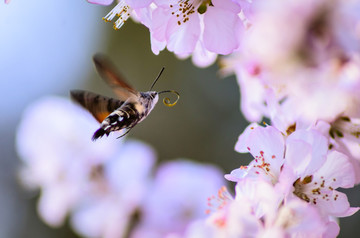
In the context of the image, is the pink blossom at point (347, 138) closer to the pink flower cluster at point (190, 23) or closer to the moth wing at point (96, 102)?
the pink flower cluster at point (190, 23)

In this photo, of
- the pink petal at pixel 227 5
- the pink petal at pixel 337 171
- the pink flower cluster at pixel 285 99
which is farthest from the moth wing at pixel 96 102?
the pink petal at pixel 337 171

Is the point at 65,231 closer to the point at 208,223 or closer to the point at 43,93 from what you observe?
the point at 43,93

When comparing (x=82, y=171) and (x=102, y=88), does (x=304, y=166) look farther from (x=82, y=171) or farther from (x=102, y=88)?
(x=102, y=88)

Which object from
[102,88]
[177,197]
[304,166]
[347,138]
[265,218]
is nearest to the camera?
[265,218]

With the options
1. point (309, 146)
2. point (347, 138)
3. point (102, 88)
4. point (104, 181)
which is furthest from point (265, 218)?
point (102, 88)

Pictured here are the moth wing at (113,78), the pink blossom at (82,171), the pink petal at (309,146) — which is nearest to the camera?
the pink petal at (309,146)

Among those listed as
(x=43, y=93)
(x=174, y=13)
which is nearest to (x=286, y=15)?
(x=174, y=13)
